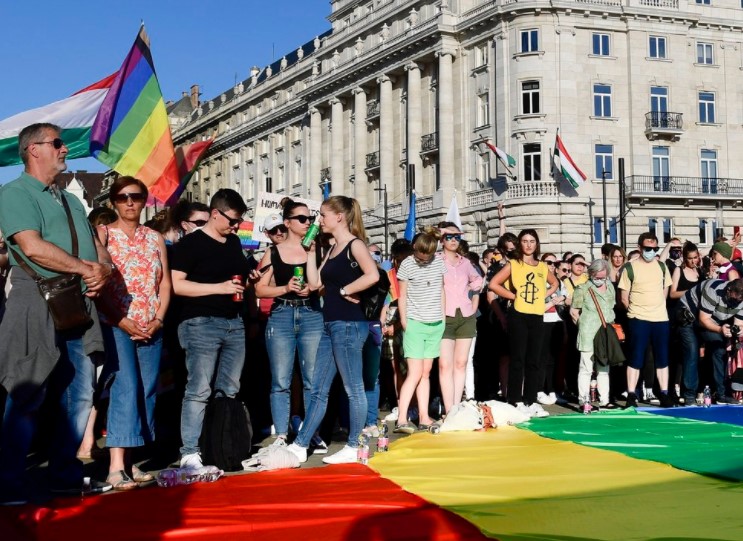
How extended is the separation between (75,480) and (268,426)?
4.20m

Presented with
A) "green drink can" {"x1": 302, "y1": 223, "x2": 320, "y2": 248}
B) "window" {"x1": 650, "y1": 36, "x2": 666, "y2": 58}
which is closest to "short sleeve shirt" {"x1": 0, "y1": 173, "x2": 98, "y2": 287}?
"green drink can" {"x1": 302, "y1": 223, "x2": 320, "y2": 248}

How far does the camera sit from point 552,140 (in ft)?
167

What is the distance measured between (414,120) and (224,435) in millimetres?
50747

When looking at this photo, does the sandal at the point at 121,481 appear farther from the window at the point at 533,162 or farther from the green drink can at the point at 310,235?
the window at the point at 533,162

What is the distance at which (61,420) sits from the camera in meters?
7.09

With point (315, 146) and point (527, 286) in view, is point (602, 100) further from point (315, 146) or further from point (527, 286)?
point (527, 286)

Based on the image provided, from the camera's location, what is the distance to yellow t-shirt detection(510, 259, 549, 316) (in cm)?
1203

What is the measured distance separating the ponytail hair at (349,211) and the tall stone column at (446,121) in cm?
4588

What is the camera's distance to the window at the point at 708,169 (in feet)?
175

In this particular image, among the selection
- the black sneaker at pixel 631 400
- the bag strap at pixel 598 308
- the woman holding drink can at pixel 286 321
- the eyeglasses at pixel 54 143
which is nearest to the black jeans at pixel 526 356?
the bag strap at pixel 598 308

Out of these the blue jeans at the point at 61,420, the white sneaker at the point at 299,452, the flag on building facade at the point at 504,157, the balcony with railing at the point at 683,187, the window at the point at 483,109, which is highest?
the window at the point at 483,109

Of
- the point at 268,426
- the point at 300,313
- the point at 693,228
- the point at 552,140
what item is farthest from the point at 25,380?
the point at 693,228

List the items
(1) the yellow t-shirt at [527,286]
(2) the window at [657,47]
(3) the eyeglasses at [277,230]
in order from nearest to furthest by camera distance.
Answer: (3) the eyeglasses at [277,230], (1) the yellow t-shirt at [527,286], (2) the window at [657,47]

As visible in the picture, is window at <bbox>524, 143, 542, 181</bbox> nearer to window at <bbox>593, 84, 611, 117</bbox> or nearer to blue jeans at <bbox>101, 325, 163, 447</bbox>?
window at <bbox>593, 84, 611, 117</bbox>
